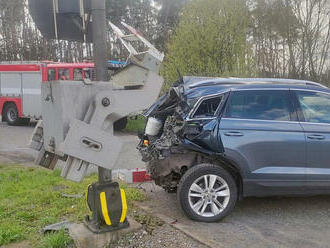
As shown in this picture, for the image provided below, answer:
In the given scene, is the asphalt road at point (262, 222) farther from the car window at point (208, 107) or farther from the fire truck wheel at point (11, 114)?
the fire truck wheel at point (11, 114)

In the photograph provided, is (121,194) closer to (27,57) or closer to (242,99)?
(242,99)

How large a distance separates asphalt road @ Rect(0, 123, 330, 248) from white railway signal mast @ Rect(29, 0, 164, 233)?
3.73 ft

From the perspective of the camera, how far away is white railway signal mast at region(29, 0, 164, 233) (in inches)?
140

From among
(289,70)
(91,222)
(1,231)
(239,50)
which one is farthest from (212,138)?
(289,70)

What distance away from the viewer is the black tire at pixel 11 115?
16.9 m

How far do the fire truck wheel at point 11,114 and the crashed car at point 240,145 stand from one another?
13256mm

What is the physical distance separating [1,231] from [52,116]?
5.47 ft

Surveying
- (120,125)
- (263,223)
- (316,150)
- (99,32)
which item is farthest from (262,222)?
(120,125)

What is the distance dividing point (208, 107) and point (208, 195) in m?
1.14

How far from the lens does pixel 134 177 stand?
21.8 feet

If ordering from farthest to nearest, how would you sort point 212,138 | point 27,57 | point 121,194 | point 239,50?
1. point 27,57
2. point 239,50
3. point 212,138
4. point 121,194

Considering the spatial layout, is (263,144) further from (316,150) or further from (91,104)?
(91,104)

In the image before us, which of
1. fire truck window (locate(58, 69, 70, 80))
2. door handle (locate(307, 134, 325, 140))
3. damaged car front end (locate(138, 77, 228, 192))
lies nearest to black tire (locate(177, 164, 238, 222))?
damaged car front end (locate(138, 77, 228, 192))

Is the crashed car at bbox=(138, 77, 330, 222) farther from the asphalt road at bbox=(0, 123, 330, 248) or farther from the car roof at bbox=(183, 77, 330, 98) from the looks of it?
the asphalt road at bbox=(0, 123, 330, 248)
